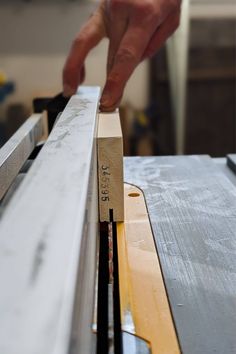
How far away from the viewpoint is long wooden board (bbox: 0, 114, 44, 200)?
2.02 ft

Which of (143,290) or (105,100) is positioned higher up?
(105,100)

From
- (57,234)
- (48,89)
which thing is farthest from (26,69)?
(57,234)

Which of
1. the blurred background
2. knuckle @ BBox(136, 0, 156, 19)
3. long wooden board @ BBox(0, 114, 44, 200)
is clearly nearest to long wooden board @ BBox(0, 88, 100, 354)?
long wooden board @ BBox(0, 114, 44, 200)

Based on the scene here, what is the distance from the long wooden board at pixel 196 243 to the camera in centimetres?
42

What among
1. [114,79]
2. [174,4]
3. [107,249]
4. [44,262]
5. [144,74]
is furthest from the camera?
[144,74]

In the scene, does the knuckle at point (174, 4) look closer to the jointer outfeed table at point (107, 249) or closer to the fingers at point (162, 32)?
the fingers at point (162, 32)

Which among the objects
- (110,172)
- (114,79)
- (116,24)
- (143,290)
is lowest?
(143,290)

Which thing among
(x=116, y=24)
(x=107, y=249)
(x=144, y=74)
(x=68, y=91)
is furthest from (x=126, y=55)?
(x=144, y=74)

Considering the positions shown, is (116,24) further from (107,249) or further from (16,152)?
(107,249)

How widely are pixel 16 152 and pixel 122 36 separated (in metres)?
0.38

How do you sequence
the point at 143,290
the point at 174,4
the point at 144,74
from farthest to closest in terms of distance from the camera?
the point at 144,74 → the point at 174,4 → the point at 143,290

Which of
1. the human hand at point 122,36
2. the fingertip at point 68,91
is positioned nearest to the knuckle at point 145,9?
the human hand at point 122,36

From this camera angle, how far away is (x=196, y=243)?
589 millimetres

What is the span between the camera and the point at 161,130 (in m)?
2.87
